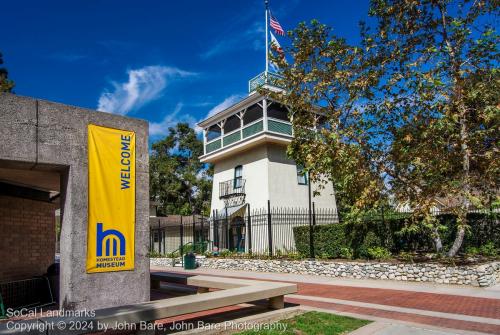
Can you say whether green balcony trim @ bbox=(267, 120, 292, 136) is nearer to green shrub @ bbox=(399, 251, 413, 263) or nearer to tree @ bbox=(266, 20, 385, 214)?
tree @ bbox=(266, 20, 385, 214)

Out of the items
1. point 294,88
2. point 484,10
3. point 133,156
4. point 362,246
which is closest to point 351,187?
point 362,246

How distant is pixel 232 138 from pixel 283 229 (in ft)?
23.1

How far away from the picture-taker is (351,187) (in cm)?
1476

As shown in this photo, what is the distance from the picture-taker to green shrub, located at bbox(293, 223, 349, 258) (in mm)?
16422

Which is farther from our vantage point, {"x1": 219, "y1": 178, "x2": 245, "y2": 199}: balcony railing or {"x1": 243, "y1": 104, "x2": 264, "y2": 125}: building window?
{"x1": 219, "y1": 178, "x2": 245, "y2": 199}: balcony railing

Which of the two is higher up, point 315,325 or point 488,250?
point 488,250

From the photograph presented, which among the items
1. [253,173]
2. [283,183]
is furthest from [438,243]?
[253,173]

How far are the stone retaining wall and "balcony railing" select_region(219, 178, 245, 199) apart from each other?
705cm

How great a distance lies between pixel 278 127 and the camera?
23.9 m

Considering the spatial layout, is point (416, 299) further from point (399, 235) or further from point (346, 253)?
point (346, 253)

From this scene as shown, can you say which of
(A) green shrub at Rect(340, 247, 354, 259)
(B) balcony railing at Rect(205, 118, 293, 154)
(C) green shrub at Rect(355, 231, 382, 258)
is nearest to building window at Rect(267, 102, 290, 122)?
(B) balcony railing at Rect(205, 118, 293, 154)

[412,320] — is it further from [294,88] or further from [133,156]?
[294,88]

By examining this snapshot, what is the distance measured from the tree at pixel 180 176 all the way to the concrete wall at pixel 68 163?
37.2 m

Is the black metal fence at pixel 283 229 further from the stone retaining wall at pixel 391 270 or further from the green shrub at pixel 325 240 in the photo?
the stone retaining wall at pixel 391 270
